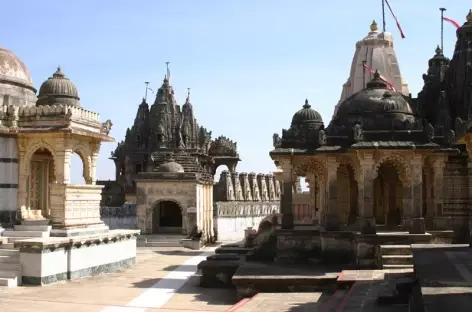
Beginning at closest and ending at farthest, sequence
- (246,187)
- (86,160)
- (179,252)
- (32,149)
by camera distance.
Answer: (32,149)
(86,160)
(179,252)
(246,187)

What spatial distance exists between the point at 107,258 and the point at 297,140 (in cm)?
783

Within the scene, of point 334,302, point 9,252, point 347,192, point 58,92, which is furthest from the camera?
point 347,192

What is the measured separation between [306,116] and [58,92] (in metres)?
9.16

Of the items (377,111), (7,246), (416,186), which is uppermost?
(377,111)

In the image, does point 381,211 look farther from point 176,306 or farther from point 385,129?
point 176,306

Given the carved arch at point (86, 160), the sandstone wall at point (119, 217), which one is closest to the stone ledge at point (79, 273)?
the carved arch at point (86, 160)

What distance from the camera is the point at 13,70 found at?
24156 millimetres

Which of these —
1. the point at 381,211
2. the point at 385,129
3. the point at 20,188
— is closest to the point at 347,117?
the point at 385,129

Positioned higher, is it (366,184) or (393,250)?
(366,184)

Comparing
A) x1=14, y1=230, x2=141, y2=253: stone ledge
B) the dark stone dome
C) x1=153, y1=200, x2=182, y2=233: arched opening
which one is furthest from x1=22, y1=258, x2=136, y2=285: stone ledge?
x1=153, y1=200, x2=182, y2=233: arched opening

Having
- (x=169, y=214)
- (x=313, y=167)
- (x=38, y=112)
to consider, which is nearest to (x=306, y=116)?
(x=313, y=167)

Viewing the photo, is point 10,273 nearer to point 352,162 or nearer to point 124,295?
point 124,295

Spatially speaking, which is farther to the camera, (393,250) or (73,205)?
(73,205)

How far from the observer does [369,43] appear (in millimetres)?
37594
